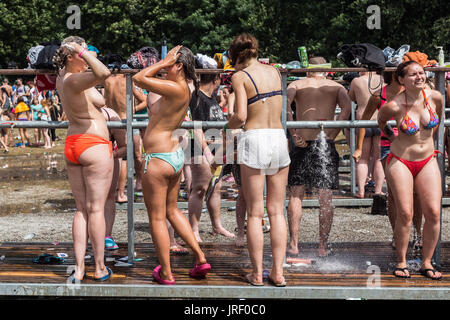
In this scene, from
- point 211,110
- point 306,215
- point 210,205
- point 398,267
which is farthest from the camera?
point 306,215

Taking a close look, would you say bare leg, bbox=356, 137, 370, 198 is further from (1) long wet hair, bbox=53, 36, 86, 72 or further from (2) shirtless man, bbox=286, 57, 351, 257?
(1) long wet hair, bbox=53, 36, 86, 72

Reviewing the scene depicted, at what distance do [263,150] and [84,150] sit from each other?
50.2 inches

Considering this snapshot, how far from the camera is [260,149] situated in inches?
177

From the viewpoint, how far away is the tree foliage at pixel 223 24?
2539 cm

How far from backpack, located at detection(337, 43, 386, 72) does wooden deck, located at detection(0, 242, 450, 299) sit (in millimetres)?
1579

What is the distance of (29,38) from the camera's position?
122 ft

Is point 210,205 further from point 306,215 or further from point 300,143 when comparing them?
point 306,215

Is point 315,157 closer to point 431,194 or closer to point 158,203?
point 431,194

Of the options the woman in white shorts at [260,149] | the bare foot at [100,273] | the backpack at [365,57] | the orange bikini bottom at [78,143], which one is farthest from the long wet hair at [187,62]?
the bare foot at [100,273]

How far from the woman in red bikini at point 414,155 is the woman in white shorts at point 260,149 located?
0.85 m

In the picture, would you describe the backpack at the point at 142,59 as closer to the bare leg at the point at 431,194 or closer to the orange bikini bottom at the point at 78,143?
the orange bikini bottom at the point at 78,143

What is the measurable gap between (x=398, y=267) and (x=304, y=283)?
77cm
